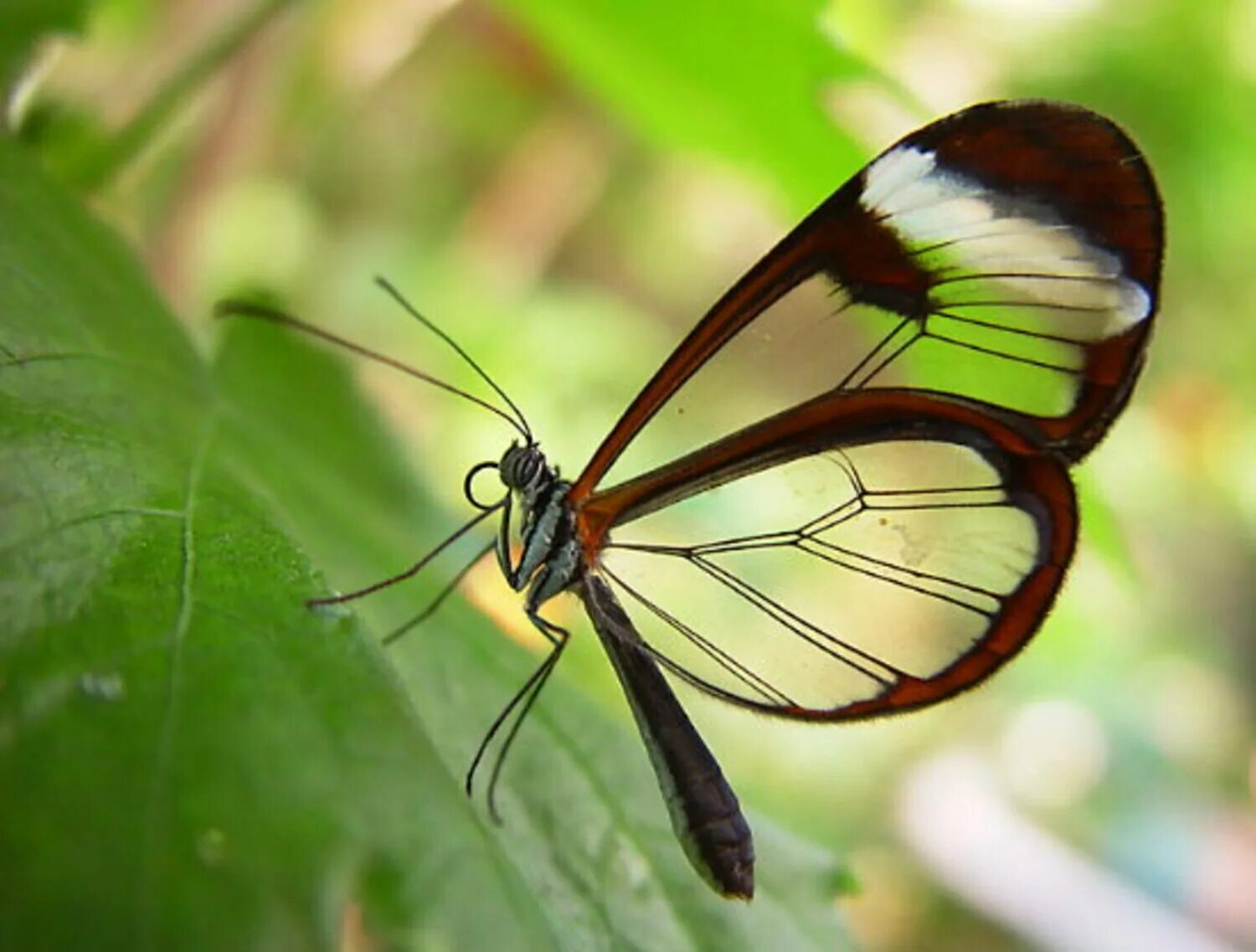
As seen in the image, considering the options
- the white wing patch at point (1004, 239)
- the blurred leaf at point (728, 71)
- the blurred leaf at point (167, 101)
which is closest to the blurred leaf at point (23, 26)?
the blurred leaf at point (167, 101)

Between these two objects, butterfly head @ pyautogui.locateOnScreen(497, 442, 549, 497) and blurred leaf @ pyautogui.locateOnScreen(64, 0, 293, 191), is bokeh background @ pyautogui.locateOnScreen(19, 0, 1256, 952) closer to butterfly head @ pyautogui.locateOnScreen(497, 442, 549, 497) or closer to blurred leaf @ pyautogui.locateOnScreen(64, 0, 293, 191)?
blurred leaf @ pyautogui.locateOnScreen(64, 0, 293, 191)

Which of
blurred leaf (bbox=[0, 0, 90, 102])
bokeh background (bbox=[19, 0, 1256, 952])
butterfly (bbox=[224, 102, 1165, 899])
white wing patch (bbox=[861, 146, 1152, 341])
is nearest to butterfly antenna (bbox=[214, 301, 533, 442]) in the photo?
butterfly (bbox=[224, 102, 1165, 899])

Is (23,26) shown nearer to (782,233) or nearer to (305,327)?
(305,327)

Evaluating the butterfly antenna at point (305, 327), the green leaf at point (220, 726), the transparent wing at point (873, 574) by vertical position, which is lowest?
the green leaf at point (220, 726)

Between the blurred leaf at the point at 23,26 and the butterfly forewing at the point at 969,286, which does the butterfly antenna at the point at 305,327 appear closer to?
the butterfly forewing at the point at 969,286

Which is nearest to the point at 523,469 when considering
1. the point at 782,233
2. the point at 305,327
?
the point at 305,327

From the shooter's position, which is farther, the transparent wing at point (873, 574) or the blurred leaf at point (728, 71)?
the blurred leaf at point (728, 71)

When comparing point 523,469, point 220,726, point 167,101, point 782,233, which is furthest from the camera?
point 782,233
